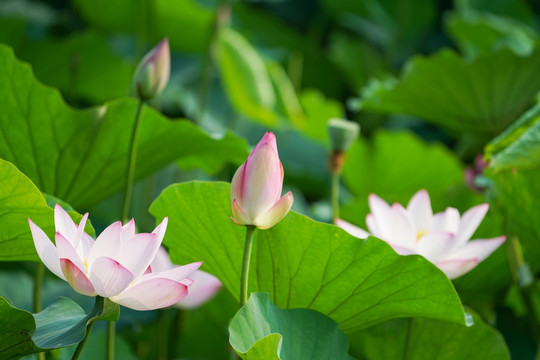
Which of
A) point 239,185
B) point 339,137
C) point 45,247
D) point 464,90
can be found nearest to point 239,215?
point 239,185

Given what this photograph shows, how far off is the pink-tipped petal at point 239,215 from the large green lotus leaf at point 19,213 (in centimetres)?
12

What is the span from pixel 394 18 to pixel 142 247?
5.19ft

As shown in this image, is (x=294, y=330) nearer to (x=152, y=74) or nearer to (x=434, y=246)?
(x=434, y=246)

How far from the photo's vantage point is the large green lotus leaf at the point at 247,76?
119 cm

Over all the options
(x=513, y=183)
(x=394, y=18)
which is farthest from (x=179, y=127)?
(x=394, y=18)

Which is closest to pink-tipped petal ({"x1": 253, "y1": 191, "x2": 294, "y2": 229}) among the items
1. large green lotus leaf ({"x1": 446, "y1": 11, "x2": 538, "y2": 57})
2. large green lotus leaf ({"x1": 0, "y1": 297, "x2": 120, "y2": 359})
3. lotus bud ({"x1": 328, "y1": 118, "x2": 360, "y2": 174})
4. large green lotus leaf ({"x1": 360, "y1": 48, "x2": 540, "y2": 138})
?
large green lotus leaf ({"x1": 0, "y1": 297, "x2": 120, "y2": 359})

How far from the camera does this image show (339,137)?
86 centimetres

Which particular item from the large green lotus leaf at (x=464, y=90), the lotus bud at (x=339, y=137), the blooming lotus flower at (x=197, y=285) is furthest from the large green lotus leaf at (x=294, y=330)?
the large green lotus leaf at (x=464, y=90)

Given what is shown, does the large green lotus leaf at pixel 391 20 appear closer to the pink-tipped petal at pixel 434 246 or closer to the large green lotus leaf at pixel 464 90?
the large green lotus leaf at pixel 464 90

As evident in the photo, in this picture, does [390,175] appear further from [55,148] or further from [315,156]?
[55,148]

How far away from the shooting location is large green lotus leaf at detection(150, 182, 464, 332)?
1.90 feet

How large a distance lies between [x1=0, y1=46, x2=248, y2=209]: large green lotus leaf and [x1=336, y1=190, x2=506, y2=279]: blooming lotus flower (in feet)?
0.59

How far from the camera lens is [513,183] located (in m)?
0.79

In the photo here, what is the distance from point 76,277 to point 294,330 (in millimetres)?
177
